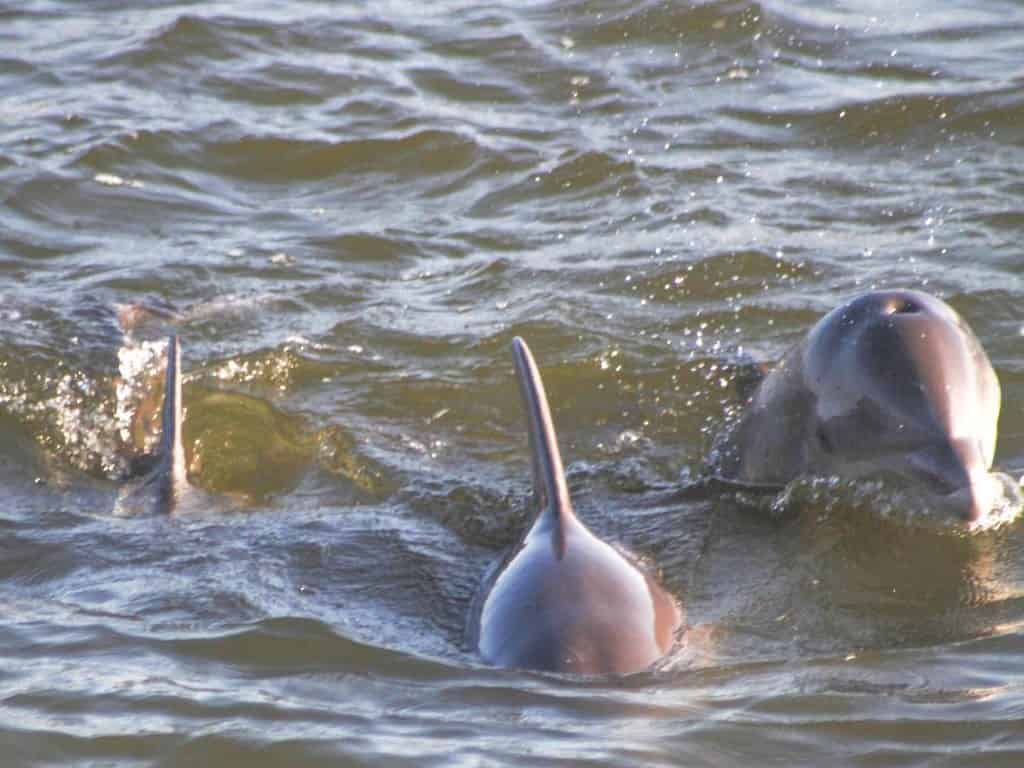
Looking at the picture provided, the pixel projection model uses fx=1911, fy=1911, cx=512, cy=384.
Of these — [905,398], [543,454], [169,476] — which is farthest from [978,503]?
[169,476]

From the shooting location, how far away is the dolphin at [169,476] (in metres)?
6.35

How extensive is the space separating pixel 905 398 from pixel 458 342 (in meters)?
3.01

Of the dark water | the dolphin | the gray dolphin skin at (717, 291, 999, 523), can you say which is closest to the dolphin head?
the gray dolphin skin at (717, 291, 999, 523)

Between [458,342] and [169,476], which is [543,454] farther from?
[458,342]

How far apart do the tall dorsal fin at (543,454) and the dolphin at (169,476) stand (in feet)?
4.36

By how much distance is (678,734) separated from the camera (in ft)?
14.0

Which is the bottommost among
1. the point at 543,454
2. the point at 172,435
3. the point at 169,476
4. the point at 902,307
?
the point at 169,476

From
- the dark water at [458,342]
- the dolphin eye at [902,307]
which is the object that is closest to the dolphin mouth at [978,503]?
the dark water at [458,342]

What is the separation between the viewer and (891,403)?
548cm

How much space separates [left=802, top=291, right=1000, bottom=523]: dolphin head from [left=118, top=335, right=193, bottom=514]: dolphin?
211 cm

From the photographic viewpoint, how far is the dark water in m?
4.59

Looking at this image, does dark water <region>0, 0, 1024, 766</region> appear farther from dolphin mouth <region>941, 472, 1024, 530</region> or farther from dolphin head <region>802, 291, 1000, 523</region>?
dolphin head <region>802, 291, 1000, 523</region>

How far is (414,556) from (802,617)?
1.28 metres

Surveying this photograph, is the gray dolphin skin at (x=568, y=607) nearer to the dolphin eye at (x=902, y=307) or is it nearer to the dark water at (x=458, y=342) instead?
the dark water at (x=458, y=342)
